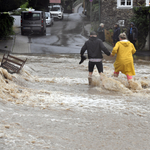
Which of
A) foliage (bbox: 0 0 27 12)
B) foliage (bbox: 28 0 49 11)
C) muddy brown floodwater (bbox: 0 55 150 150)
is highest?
foliage (bbox: 28 0 49 11)

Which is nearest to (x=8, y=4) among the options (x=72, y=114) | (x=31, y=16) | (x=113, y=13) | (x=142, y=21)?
(x=31, y=16)

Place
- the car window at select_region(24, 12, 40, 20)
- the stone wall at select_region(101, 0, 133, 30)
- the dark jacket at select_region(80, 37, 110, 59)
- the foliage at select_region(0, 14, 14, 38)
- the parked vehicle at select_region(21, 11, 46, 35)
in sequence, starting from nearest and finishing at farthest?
the dark jacket at select_region(80, 37, 110, 59) < the foliage at select_region(0, 14, 14, 38) < the stone wall at select_region(101, 0, 133, 30) < the parked vehicle at select_region(21, 11, 46, 35) < the car window at select_region(24, 12, 40, 20)

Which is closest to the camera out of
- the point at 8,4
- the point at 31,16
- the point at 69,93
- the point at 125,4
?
the point at 69,93

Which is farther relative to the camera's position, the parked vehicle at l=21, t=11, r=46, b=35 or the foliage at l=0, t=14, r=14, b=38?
the parked vehicle at l=21, t=11, r=46, b=35

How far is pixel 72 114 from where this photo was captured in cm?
627

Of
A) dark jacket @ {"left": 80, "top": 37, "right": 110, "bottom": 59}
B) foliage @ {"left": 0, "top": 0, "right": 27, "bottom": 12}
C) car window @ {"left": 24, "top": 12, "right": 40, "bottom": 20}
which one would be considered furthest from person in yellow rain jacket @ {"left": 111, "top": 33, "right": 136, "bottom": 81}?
car window @ {"left": 24, "top": 12, "right": 40, "bottom": 20}

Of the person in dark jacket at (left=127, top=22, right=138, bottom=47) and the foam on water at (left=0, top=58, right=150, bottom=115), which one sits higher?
the person in dark jacket at (left=127, top=22, right=138, bottom=47)

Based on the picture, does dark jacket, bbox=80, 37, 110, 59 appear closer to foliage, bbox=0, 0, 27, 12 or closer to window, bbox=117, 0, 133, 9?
foliage, bbox=0, 0, 27, 12

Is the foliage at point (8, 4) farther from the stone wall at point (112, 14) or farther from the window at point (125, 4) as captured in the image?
the window at point (125, 4)

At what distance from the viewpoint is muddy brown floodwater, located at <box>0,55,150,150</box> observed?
15.9 feet

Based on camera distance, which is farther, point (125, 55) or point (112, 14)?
point (112, 14)

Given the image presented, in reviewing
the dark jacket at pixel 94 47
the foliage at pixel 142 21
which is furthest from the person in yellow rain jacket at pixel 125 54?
the foliage at pixel 142 21

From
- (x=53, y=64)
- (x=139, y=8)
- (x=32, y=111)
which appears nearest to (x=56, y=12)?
(x=139, y=8)

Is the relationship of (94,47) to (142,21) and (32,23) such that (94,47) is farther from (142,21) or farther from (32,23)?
(32,23)
